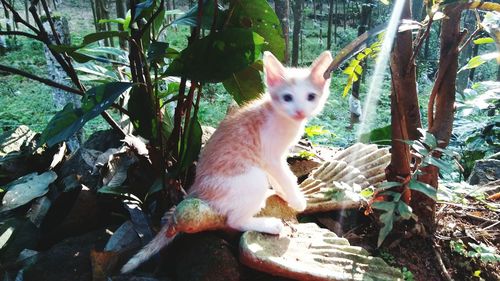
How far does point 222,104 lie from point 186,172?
5647mm

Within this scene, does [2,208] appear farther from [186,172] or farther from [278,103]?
[278,103]

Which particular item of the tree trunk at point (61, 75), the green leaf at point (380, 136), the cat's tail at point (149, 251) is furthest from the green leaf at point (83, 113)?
the tree trunk at point (61, 75)

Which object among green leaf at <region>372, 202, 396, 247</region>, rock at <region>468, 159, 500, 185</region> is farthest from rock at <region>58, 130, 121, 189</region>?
rock at <region>468, 159, 500, 185</region>

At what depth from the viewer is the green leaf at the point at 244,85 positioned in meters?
1.84

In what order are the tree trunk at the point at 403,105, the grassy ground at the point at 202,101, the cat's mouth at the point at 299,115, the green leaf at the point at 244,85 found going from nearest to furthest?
the tree trunk at the point at 403,105, the cat's mouth at the point at 299,115, the green leaf at the point at 244,85, the grassy ground at the point at 202,101

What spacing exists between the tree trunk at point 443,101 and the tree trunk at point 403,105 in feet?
0.24

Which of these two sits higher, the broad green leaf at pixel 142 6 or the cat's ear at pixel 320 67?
the broad green leaf at pixel 142 6

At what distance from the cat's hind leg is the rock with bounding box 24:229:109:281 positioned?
1.95 feet

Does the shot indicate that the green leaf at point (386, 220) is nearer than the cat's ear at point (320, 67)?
Yes

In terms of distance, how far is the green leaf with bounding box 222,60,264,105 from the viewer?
6.05 feet

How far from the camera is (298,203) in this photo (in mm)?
1698

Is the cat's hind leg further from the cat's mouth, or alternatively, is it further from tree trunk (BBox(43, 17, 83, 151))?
tree trunk (BBox(43, 17, 83, 151))

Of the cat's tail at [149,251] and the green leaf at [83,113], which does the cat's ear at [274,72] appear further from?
the cat's tail at [149,251]

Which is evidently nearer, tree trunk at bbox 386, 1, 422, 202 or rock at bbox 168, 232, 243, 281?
rock at bbox 168, 232, 243, 281
